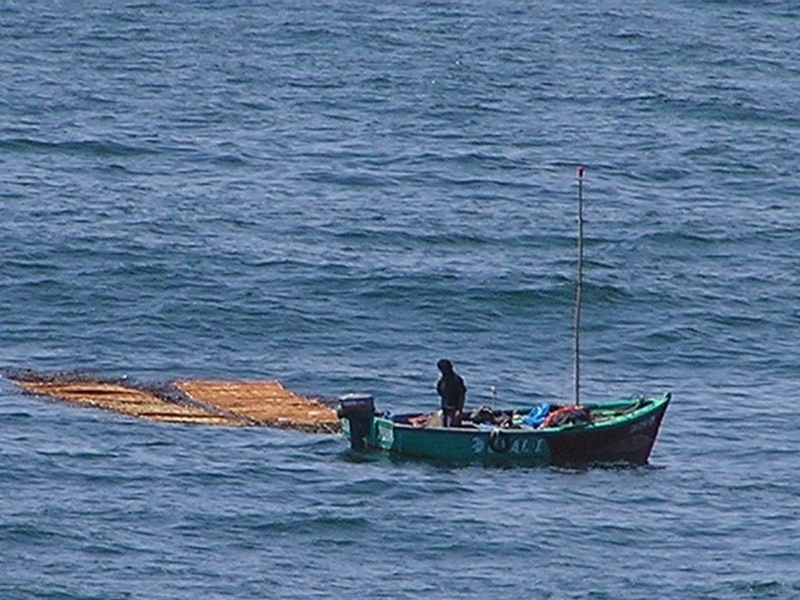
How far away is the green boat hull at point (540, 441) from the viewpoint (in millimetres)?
45562

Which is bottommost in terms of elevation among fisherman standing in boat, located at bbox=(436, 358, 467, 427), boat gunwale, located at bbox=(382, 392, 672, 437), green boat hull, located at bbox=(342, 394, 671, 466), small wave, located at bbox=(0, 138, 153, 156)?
green boat hull, located at bbox=(342, 394, 671, 466)

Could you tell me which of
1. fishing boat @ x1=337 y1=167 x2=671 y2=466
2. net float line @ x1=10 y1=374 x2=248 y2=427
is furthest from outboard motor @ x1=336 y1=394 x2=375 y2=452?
net float line @ x1=10 y1=374 x2=248 y2=427

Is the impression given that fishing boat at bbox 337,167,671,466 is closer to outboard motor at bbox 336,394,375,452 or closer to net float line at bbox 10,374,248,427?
outboard motor at bbox 336,394,375,452

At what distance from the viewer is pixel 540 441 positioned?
4559cm

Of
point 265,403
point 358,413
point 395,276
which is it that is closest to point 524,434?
point 358,413

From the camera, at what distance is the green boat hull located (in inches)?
1794

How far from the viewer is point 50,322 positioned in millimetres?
57719

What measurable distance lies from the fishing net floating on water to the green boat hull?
3156 mm

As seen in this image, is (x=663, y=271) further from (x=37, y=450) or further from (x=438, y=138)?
(x=37, y=450)

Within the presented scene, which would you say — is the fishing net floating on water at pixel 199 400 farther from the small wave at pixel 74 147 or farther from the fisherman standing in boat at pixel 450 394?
the small wave at pixel 74 147

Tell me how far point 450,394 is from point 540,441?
6.39ft

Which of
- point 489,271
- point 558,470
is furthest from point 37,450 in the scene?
point 489,271

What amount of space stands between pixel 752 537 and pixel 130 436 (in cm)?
1291

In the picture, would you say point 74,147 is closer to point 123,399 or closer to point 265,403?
point 123,399
